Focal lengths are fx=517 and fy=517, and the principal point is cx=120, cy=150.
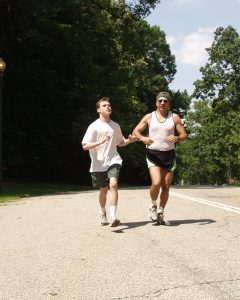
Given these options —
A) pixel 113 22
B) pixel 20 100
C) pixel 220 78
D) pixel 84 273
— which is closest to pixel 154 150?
pixel 84 273

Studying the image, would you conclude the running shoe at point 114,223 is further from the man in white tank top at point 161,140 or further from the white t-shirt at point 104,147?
the white t-shirt at point 104,147

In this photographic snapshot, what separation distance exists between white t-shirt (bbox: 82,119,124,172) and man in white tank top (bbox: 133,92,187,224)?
400mm

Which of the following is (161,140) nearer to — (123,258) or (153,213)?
(153,213)

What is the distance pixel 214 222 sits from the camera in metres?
8.10

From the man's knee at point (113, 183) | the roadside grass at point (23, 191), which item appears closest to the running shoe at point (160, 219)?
the man's knee at point (113, 183)

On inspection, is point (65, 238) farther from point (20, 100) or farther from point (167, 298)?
point (20, 100)

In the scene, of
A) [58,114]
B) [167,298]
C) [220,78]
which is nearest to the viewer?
[167,298]

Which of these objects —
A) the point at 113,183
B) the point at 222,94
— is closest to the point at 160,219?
the point at 113,183

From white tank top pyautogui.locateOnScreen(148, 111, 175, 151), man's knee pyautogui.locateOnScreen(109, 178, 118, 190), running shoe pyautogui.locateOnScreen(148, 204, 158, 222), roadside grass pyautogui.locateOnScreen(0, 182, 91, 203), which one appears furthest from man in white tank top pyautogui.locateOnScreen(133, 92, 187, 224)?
roadside grass pyautogui.locateOnScreen(0, 182, 91, 203)

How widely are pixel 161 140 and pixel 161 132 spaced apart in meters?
0.12

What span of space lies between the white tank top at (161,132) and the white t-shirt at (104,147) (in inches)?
21.1

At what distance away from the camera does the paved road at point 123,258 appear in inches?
173

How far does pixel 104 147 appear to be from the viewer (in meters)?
7.77

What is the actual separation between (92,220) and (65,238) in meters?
1.78
